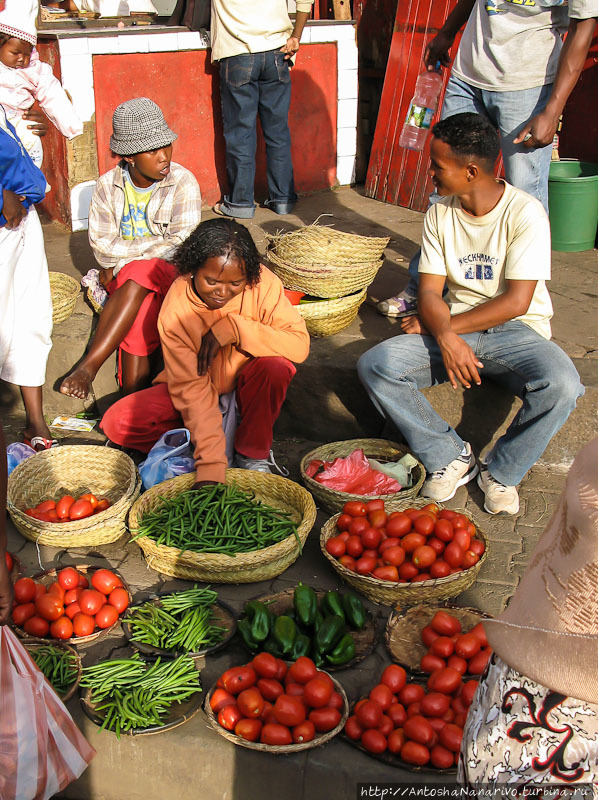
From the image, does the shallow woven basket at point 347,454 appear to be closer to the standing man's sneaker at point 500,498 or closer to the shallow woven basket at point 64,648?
the standing man's sneaker at point 500,498

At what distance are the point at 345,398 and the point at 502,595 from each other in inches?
Answer: 61.8

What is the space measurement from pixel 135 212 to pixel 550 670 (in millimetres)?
4005

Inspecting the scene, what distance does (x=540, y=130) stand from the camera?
13.4ft

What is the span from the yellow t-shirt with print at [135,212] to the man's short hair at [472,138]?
1.82 m

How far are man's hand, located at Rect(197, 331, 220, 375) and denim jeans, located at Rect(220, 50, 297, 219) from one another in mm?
3196

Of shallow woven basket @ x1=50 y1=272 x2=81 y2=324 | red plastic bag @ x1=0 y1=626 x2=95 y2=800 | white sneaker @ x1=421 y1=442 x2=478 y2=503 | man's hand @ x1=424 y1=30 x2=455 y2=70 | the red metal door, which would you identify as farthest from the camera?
the red metal door

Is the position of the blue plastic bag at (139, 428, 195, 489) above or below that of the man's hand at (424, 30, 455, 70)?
below

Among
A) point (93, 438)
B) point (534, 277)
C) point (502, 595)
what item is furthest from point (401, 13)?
point (502, 595)

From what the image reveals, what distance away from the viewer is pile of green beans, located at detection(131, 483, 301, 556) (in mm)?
3502

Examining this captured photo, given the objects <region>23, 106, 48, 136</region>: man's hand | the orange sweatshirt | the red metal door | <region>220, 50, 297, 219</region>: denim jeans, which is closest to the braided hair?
the orange sweatshirt

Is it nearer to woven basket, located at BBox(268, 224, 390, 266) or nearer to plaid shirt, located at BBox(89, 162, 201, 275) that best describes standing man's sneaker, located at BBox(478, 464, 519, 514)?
woven basket, located at BBox(268, 224, 390, 266)

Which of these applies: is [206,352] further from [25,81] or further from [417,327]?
[25,81]

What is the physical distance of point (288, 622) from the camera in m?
3.00

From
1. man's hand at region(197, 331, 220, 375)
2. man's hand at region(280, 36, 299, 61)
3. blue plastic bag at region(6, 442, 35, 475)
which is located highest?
man's hand at region(280, 36, 299, 61)
